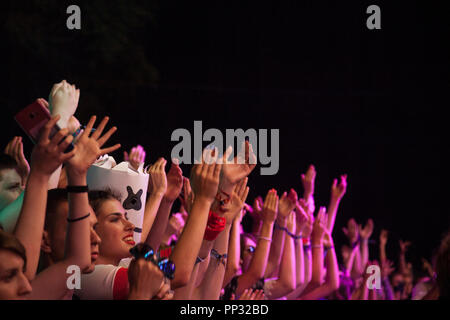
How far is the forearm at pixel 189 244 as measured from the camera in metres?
2.19

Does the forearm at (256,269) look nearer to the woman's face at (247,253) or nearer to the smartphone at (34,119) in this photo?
the woman's face at (247,253)

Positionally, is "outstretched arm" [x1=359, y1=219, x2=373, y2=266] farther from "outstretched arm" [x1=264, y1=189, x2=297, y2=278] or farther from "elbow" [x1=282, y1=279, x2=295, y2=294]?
"elbow" [x1=282, y1=279, x2=295, y2=294]

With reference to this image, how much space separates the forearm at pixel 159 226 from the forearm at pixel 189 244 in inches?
30.5

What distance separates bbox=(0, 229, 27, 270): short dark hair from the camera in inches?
70.7

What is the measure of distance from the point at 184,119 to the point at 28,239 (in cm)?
618

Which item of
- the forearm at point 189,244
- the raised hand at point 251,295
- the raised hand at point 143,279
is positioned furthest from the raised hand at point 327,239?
the raised hand at point 143,279

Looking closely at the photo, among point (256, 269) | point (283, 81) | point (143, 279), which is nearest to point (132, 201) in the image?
point (143, 279)

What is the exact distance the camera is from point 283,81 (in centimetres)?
900

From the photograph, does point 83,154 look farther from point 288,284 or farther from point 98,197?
point 288,284

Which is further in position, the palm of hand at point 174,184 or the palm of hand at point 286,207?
the palm of hand at point 286,207

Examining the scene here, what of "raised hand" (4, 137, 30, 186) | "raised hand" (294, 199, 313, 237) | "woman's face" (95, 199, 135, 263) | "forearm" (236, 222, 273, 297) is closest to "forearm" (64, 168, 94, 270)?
"woman's face" (95, 199, 135, 263)

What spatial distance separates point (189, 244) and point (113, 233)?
0.38 meters

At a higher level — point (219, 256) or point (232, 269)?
point (219, 256)

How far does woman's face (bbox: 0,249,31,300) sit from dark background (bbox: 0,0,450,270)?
17.1ft
